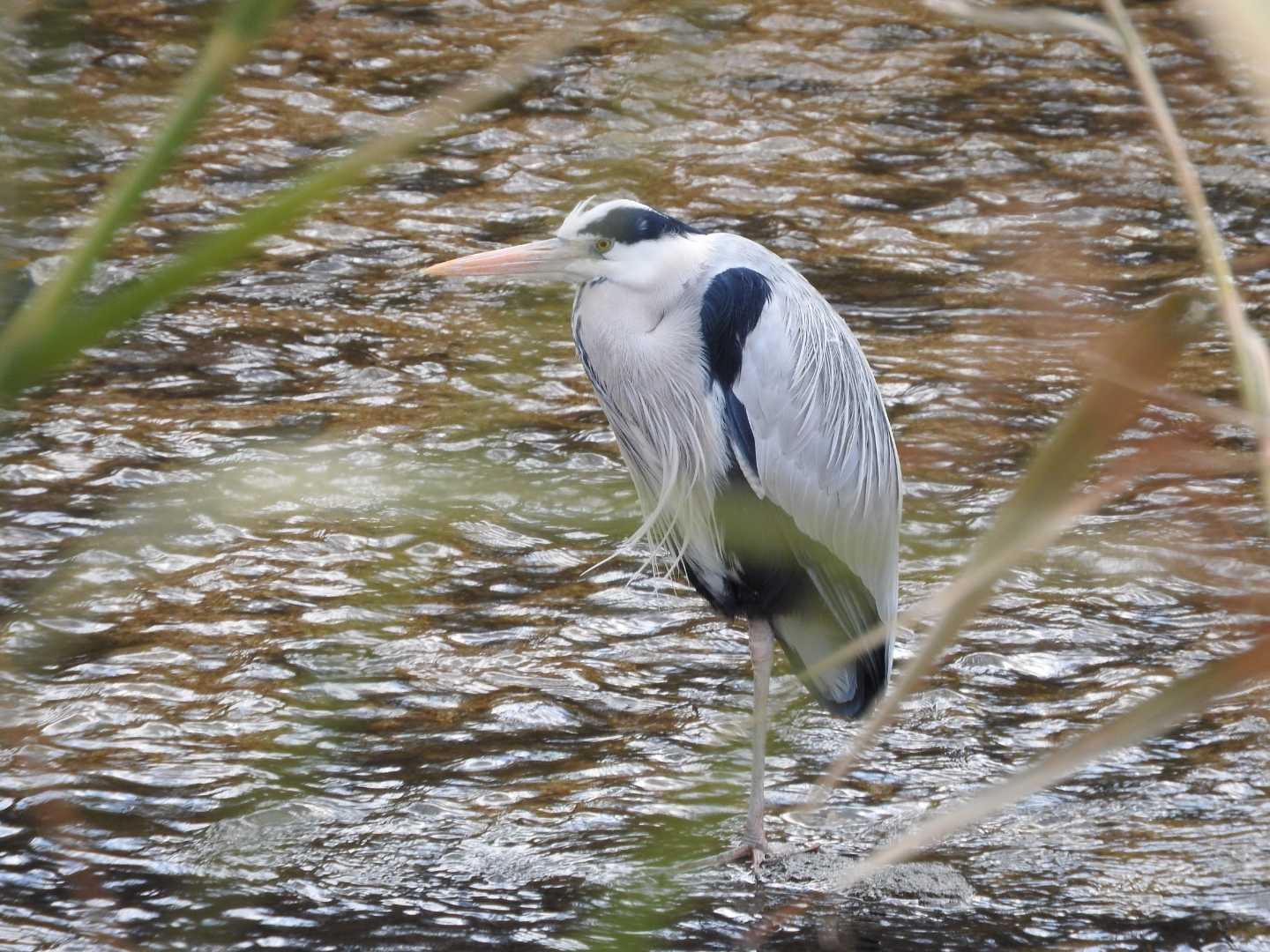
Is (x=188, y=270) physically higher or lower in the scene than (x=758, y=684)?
higher

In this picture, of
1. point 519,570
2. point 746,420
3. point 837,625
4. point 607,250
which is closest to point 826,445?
point 746,420

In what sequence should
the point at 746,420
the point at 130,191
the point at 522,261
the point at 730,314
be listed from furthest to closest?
the point at 746,420 < the point at 730,314 < the point at 522,261 < the point at 130,191

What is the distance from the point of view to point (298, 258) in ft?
22.2

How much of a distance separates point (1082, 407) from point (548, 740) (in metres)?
3.57

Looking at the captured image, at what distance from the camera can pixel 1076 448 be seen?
0.44m

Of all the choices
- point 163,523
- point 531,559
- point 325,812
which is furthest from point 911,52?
point 163,523

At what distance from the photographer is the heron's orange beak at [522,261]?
121 inches

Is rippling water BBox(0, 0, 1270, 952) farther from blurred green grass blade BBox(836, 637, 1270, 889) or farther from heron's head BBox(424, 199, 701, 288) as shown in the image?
heron's head BBox(424, 199, 701, 288)

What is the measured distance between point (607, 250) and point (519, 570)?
1692 mm

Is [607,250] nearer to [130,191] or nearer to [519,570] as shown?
[519,570]

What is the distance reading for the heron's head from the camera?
323cm

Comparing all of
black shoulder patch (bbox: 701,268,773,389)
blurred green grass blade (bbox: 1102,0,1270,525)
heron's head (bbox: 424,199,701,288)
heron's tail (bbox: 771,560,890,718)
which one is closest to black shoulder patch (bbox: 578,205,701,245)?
heron's head (bbox: 424,199,701,288)

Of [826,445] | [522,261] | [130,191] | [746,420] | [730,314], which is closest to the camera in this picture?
[130,191]

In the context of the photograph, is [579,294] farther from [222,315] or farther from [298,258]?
[298,258]
